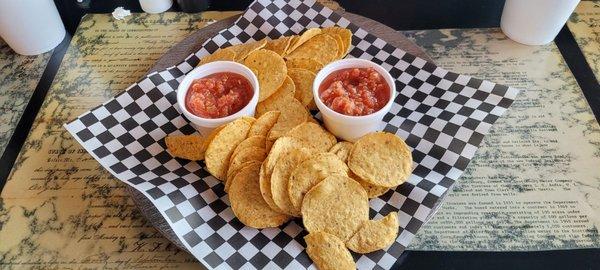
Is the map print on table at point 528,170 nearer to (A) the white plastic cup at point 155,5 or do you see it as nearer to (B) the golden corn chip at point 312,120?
(B) the golden corn chip at point 312,120

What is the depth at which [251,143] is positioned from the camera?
4.89 ft

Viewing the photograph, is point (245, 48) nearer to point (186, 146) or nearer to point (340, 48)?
point (340, 48)

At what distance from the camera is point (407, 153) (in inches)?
57.1

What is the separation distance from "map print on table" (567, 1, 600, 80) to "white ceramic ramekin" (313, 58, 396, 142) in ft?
3.16

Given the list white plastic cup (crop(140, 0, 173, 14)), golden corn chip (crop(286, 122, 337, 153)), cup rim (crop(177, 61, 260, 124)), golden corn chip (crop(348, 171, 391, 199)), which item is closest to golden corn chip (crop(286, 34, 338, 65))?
cup rim (crop(177, 61, 260, 124))

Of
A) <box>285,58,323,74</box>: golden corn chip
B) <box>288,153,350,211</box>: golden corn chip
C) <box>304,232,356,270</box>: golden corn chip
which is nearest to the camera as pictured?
<box>304,232,356,270</box>: golden corn chip

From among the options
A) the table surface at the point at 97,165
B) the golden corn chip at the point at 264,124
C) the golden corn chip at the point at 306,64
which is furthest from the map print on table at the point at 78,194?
the golden corn chip at the point at 306,64

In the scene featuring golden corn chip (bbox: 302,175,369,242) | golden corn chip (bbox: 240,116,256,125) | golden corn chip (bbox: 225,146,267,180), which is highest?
golden corn chip (bbox: 240,116,256,125)

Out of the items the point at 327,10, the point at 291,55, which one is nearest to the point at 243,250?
the point at 291,55

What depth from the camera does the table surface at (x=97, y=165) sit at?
1407 mm

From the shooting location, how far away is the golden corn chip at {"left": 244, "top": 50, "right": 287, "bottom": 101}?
64.5 inches

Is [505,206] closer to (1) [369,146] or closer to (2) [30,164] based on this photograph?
(1) [369,146]

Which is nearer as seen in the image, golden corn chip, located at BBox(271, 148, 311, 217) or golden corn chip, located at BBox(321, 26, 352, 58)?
golden corn chip, located at BBox(271, 148, 311, 217)

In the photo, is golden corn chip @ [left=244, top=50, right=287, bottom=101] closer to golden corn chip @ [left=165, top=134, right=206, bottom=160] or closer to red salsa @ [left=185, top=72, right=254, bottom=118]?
red salsa @ [left=185, top=72, right=254, bottom=118]
